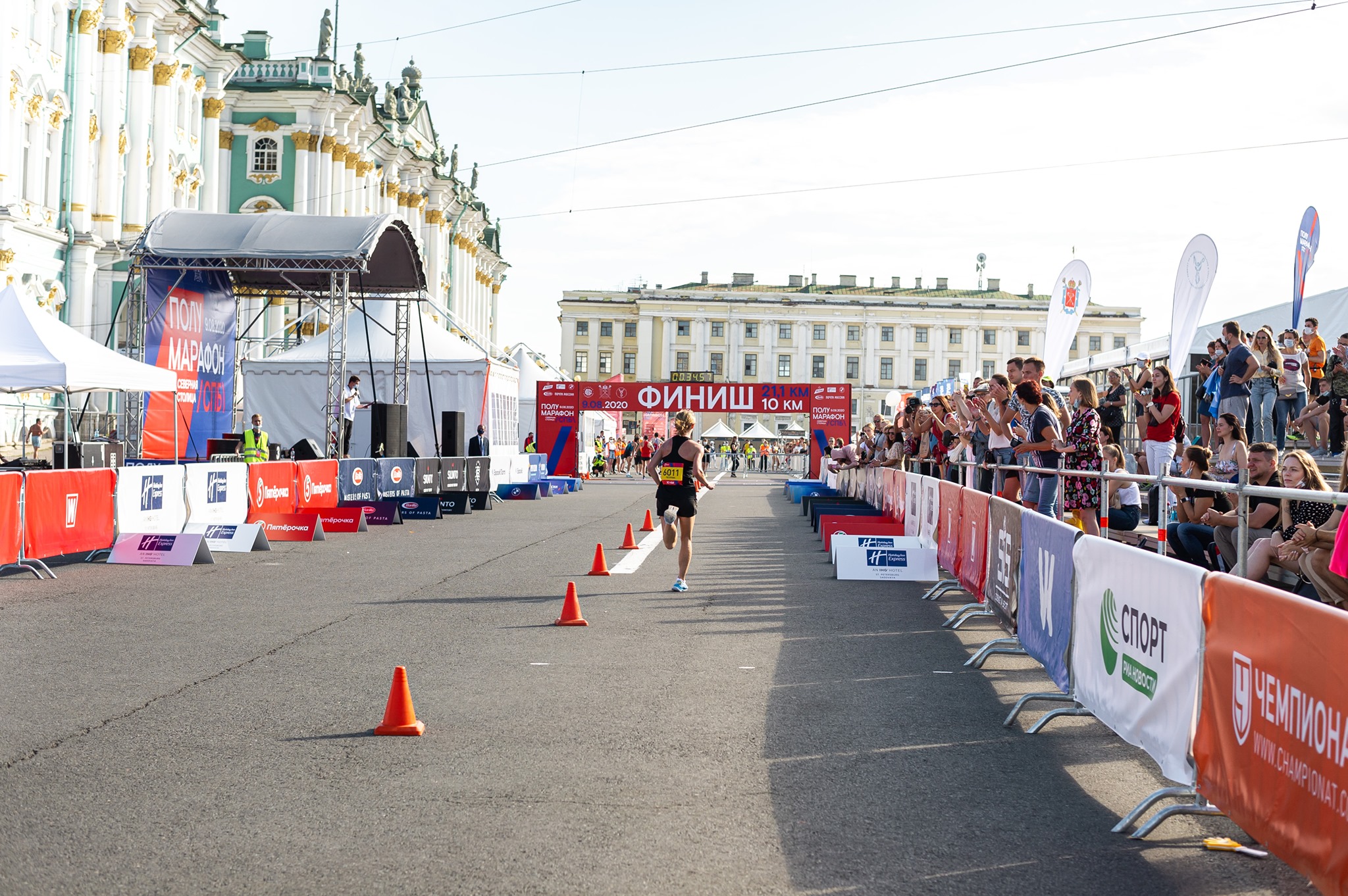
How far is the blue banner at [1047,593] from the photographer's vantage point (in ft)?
24.2

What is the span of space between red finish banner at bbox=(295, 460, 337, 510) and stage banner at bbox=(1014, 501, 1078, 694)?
45.5ft

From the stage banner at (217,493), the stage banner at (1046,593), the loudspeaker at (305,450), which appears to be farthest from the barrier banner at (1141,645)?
the loudspeaker at (305,450)

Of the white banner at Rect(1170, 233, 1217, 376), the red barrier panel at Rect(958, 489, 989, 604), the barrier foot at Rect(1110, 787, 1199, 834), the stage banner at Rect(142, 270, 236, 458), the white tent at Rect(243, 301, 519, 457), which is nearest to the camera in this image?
the barrier foot at Rect(1110, 787, 1199, 834)

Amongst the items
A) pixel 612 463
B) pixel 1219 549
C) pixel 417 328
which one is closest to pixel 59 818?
pixel 1219 549

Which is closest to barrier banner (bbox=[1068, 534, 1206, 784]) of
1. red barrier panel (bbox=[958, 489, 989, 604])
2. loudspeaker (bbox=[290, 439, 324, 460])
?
red barrier panel (bbox=[958, 489, 989, 604])

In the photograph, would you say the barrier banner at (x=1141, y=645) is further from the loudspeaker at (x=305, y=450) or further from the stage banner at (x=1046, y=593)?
the loudspeaker at (x=305, y=450)

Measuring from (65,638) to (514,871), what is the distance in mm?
6360

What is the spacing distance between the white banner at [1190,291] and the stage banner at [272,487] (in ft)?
41.4

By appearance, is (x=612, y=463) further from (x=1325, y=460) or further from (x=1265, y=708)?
(x=1265, y=708)

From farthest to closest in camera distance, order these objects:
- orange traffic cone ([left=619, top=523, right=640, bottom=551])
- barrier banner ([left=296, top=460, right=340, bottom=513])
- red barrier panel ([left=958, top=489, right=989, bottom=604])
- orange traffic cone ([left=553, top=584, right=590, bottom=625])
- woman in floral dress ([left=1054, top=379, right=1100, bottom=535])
Result: 1. barrier banner ([left=296, top=460, right=340, bottom=513])
2. orange traffic cone ([left=619, top=523, right=640, bottom=551])
3. woman in floral dress ([left=1054, top=379, right=1100, bottom=535])
4. red barrier panel ([left=958, top=489, right=989, bottom=604])
5. orange traffic cone ([left=553, top=584, right=590, bottom=625])

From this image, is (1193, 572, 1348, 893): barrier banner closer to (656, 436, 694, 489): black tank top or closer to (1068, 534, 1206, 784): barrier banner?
(1068, 534, 1206, 784): barrier banner

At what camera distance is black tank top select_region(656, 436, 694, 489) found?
44.6 feet

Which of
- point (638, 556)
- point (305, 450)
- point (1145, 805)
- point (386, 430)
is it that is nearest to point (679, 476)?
Answer: point (638, 556)

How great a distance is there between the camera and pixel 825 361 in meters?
139
